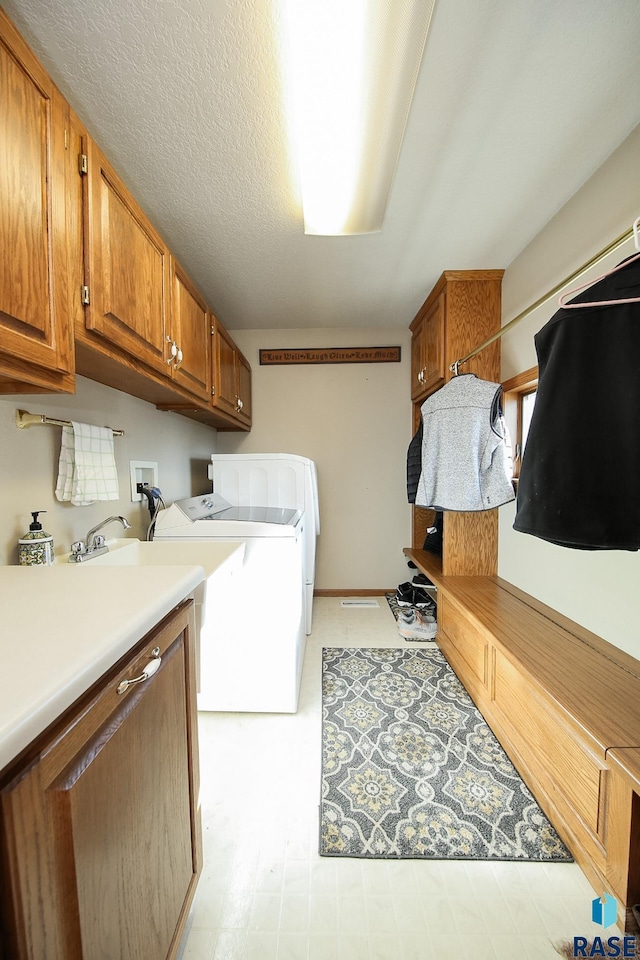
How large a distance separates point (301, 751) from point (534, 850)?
0.91 metres

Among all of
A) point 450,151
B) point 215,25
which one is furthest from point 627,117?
point 215,25

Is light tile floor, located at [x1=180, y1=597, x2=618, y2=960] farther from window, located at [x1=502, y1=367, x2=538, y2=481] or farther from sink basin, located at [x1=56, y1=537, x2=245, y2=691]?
window, located at [x1=502, y1=367, x2=538, y2=481]

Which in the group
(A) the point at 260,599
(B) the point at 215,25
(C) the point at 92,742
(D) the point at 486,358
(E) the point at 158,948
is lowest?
(E) the point at 158,948

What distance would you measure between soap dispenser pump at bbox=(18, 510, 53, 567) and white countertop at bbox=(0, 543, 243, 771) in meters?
0.19

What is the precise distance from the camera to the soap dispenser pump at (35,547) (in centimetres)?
116

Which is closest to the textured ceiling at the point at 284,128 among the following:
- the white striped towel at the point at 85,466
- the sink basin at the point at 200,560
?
the white striped towel at the point at 85,466

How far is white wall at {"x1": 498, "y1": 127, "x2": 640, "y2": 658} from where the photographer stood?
4.62 ft

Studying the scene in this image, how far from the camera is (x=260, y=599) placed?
6.08 ft

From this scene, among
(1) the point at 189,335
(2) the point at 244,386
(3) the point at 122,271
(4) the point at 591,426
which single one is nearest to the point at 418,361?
(2) the point at 244,386

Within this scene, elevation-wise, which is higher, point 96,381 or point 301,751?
point 96,381

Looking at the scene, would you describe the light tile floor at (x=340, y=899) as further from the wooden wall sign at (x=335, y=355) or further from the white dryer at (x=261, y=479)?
the wooden wall sign at (x=335, y=355)

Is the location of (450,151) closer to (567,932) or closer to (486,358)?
(486,358)

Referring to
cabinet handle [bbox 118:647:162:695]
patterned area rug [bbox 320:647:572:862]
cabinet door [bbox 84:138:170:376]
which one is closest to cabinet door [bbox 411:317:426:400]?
cabinet door [bbox 84:138:170:376]

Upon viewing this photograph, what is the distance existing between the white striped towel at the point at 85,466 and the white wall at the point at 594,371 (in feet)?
5.83
